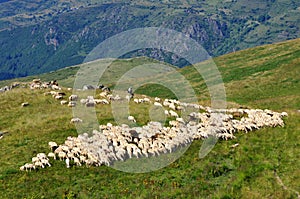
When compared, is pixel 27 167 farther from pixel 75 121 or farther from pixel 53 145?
pixel 75 121

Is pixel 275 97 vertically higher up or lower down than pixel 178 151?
higher up

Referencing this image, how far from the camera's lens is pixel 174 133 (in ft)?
160

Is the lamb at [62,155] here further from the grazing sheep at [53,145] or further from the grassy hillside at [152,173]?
the grazing sheep at [53,145]

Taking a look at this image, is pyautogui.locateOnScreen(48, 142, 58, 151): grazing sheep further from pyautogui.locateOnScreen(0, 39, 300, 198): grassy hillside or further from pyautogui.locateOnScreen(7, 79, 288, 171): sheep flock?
pyautogui.locateOnScreen(0, 39, 300, 198): grassy hillside

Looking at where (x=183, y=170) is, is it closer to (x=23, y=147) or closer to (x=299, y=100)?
(x=23, y=147)

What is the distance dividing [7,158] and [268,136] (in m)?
35.7

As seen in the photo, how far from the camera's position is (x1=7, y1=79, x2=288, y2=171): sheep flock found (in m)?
42.5

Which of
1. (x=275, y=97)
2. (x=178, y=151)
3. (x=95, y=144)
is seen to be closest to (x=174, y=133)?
(x=178, y=151)

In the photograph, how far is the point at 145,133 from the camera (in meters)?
47.6

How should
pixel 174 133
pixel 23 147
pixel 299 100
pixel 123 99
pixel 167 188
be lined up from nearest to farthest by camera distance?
pixel 167 188 < pixel 23 147 < pixel 174 133 < pixel 123 99 < pixel 299 100

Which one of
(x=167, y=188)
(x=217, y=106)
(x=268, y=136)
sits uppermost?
(x=217, y=106)

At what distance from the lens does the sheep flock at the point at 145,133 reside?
42469 millimetres

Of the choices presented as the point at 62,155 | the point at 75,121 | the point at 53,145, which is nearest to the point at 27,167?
the point at 62,155

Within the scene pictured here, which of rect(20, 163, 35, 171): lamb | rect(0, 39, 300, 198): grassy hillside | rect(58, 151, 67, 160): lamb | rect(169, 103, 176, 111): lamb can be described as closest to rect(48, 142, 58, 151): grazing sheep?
rect(0, 39, 300, 198): grassy hillside
